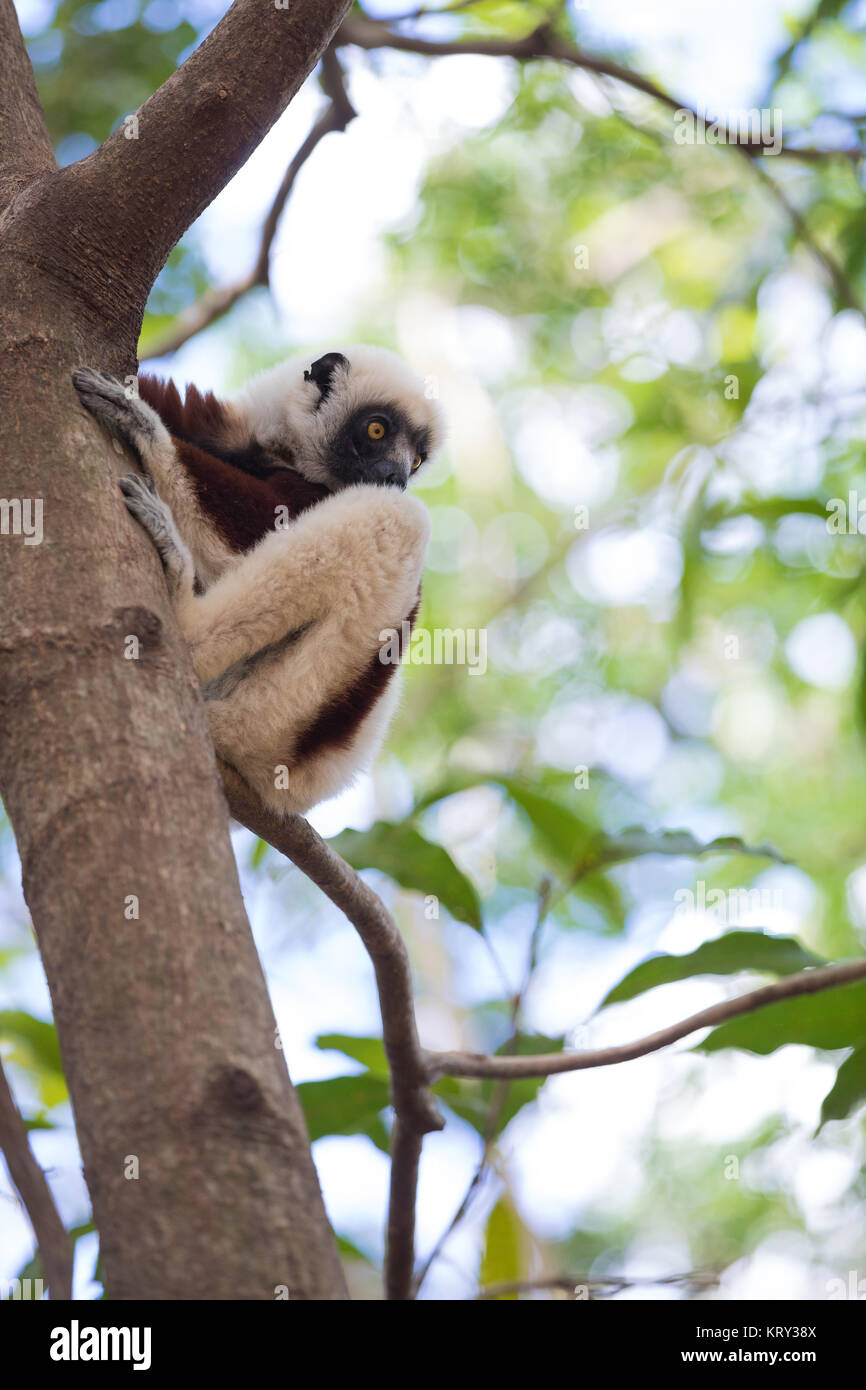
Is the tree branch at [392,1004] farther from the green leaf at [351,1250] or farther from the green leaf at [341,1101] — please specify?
the green leaf at [351,1250]

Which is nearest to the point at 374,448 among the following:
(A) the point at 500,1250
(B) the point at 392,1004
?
(B) the point at 392,1004

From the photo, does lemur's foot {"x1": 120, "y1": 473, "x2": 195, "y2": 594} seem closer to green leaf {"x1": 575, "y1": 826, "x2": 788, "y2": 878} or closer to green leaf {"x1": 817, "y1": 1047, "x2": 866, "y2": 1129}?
green leaf {"x1": 575, "y1": 826, "x2": 788, "y2": 878}

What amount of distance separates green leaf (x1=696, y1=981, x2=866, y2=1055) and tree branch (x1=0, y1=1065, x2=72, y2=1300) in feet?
5.10

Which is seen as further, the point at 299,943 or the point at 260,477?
the point at 299,943

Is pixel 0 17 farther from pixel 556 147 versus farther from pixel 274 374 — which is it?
pixel 556 147

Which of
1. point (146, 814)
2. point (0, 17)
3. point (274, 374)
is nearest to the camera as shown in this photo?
point (146, 814)

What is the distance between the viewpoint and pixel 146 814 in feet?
5.08

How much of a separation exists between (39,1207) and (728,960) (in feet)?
5.50

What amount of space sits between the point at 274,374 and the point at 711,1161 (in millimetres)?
8617

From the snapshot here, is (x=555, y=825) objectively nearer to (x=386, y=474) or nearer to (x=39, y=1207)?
(x=386, y=474)

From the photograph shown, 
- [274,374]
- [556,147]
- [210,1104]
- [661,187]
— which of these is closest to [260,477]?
[274,374]

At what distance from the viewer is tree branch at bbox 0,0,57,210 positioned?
238 centimetres

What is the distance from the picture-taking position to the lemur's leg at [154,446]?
211 centimetres

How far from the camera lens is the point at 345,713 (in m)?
3.03
